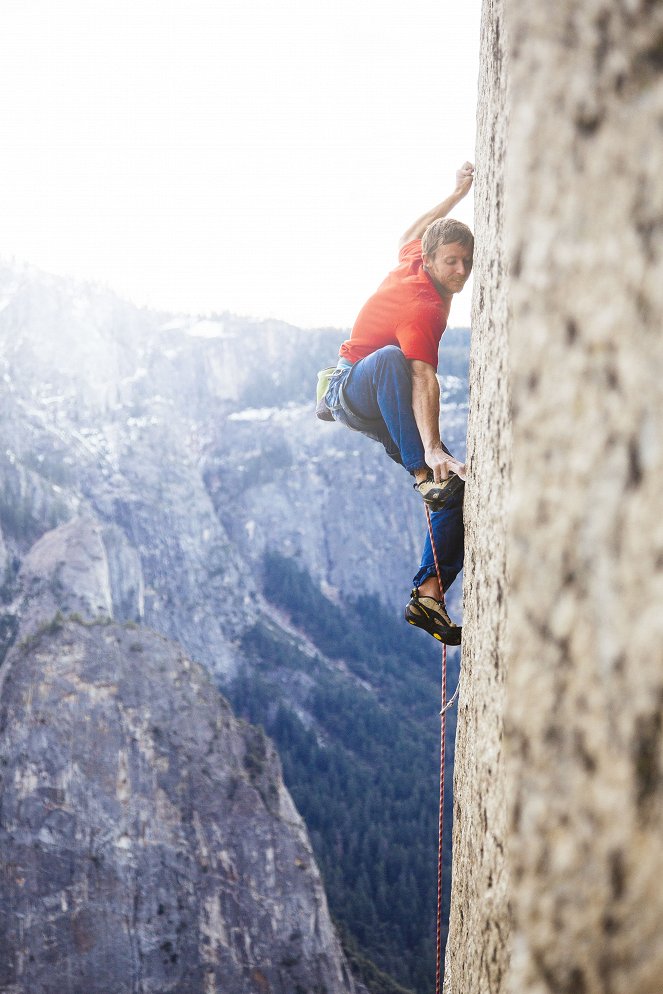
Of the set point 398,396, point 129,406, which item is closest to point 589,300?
point 398,396

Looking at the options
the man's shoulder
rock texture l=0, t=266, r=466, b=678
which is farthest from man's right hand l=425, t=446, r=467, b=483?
rock texture l=0, t=266, r=466, b=678

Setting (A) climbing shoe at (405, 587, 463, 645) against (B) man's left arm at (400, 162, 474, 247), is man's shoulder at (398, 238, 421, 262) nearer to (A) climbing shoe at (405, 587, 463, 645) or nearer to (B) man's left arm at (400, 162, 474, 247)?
(B) man's left arm at (400, 162, 474, 247)

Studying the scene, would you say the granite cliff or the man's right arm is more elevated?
the man's right arm

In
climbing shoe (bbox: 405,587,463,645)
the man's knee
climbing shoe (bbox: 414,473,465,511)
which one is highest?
the man's knee

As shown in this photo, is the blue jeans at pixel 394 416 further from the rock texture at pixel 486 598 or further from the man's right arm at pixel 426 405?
the rock texture at pixel 486 598

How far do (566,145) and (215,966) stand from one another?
3843 cm

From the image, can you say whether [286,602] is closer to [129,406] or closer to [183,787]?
[129,406]

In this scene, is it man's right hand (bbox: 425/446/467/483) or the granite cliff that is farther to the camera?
the granite cliff

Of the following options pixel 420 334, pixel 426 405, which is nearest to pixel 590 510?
pixel 426 405

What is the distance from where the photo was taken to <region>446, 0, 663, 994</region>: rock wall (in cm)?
123

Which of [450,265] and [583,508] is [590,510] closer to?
[583,508]

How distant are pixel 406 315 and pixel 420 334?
0.17 meters

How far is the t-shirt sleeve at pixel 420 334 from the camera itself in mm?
4070

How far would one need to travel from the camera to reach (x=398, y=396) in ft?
13.3
